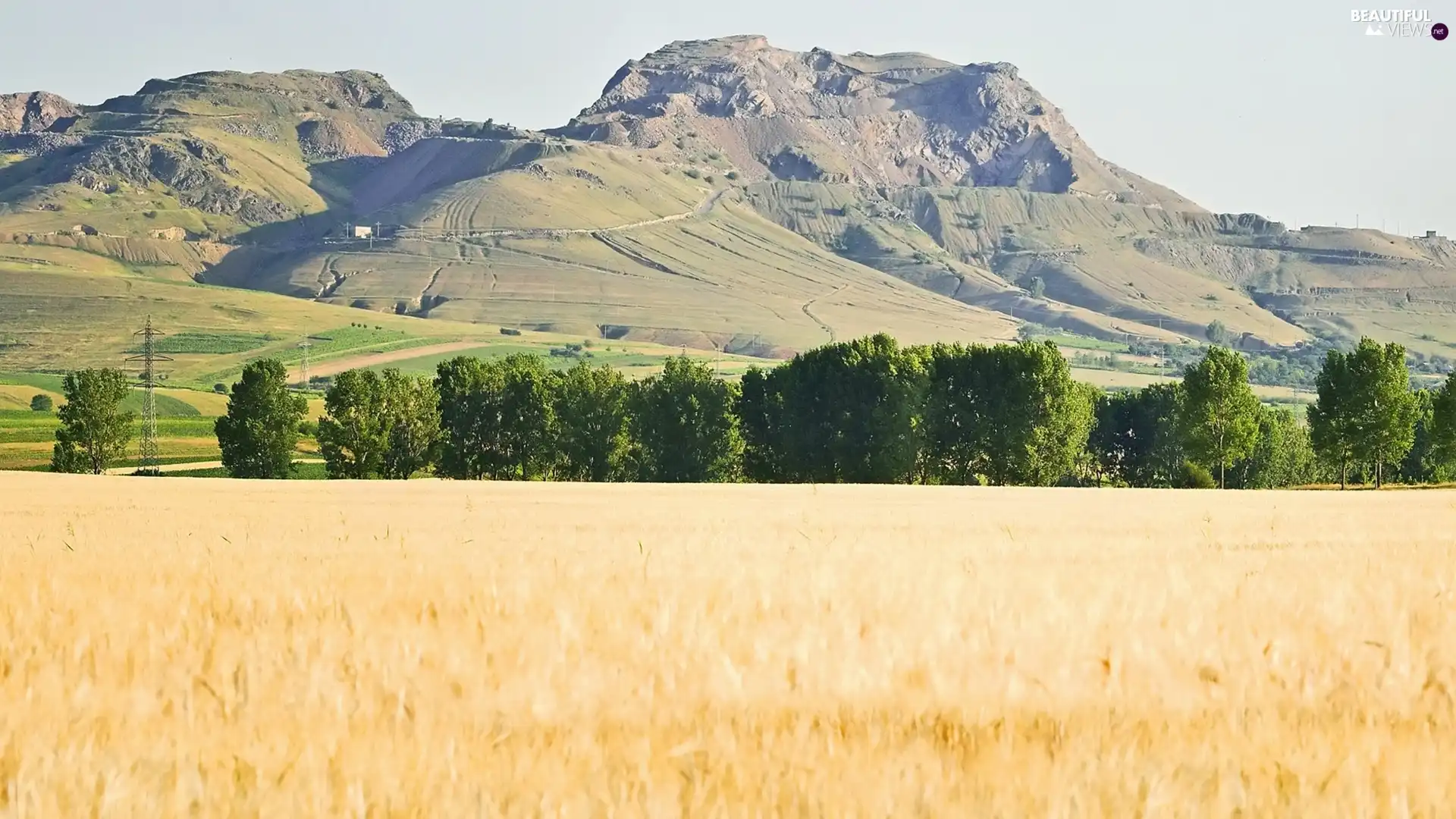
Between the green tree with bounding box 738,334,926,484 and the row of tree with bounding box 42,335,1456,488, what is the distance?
0.16 meters

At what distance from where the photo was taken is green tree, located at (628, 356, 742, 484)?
13300 centimetres

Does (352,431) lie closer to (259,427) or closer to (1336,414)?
(259,427)

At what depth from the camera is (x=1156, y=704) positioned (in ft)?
27.4

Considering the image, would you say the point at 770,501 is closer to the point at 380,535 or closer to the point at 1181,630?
the point at 380,535

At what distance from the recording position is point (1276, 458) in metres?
162

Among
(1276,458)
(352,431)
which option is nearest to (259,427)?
(352,431)

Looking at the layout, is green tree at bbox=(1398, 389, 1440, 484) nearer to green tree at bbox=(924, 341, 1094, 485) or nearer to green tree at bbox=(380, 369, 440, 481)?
green tree at bbox=(924, 341, 1094, 485)

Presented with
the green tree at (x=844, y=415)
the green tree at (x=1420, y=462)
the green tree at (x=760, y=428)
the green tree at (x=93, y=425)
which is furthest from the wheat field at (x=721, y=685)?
the green tree at (x=93, y=425)

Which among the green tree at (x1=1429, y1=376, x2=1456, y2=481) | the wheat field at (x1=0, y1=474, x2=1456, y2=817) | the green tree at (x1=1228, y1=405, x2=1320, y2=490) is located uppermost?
the wheat field at (x1=0, y1=474, x2=1456, y2=817)

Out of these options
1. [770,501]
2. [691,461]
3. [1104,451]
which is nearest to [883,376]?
[691,461]

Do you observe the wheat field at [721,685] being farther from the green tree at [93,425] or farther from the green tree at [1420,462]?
the green tree at [93,425]

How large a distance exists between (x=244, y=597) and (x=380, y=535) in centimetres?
1279

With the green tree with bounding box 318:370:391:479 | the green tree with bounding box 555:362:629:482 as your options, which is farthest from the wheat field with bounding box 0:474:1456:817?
the green tree with bounding box 318:370:391:479

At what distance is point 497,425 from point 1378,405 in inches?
3122
